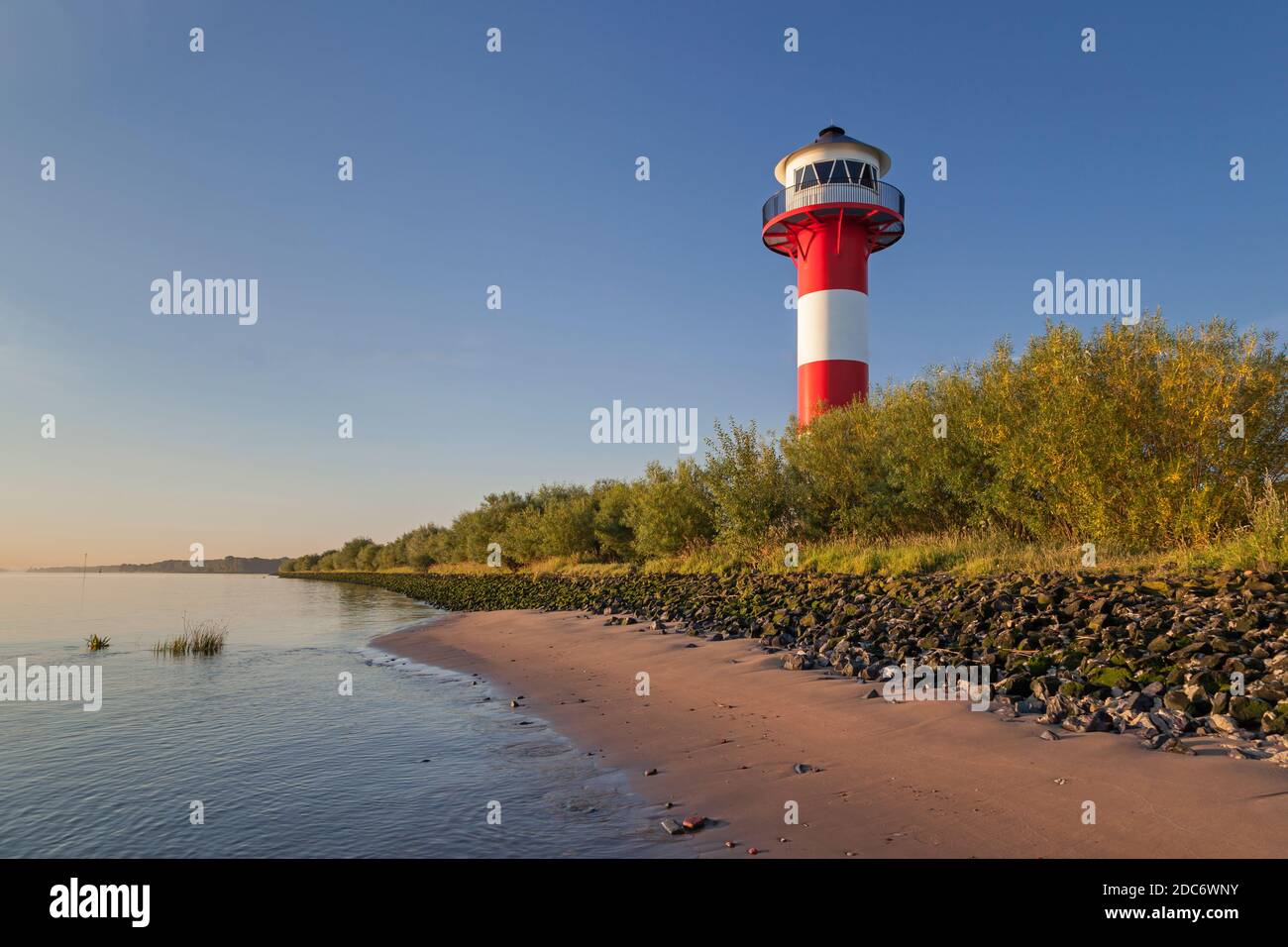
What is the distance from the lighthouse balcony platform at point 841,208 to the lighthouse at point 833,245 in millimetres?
47

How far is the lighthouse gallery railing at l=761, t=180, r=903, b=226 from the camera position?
113 feet

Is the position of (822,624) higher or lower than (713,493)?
lower

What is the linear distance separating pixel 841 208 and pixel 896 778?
3195 cm

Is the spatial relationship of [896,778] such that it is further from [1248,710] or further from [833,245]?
[833,245]

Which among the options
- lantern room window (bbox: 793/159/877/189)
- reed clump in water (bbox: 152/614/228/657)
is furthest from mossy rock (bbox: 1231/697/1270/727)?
lantern room window (bbox: 793/159/877/189)

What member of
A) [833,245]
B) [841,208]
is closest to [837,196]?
[841,208]

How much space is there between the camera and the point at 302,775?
8.85 metres

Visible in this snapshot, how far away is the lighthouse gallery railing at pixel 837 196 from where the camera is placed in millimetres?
34312

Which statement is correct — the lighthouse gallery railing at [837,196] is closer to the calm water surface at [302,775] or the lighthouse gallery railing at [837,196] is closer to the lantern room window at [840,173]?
the lantern room window at [840,173]

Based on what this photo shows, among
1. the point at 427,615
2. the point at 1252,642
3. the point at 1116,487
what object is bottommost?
the point at 427,615
